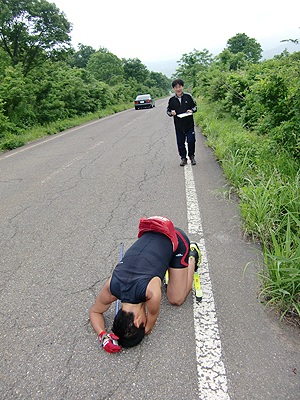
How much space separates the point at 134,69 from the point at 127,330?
2521 inches

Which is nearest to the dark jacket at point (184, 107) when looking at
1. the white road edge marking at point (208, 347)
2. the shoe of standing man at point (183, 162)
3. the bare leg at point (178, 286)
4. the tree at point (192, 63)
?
the shoe of standing man at point (183, 162)

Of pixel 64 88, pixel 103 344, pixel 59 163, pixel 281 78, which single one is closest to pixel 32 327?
pixel 103 344

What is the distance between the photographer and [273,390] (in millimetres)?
1656

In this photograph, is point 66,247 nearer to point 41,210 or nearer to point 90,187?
point 41,210

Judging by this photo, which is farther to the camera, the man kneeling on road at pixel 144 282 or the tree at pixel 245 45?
the tree at pixel 245 45

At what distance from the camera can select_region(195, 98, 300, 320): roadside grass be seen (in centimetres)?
225

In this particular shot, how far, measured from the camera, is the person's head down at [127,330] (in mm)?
1907

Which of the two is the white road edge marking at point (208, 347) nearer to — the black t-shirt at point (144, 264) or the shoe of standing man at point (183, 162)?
the black t-shirt at point (144, 264)

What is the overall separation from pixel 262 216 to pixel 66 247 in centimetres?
235

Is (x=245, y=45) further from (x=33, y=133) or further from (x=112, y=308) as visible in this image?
(x=112, y=308)

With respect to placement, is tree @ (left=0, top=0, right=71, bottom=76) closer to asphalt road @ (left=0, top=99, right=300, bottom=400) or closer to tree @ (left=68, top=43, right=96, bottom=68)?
asphalt road @ (left=0, top=99, right=300, bottom=400)

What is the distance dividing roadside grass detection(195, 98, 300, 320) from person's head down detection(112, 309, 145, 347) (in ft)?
3.56

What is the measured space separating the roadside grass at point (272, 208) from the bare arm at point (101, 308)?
126 cm

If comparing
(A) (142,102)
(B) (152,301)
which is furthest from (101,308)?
(A) (142,102)
